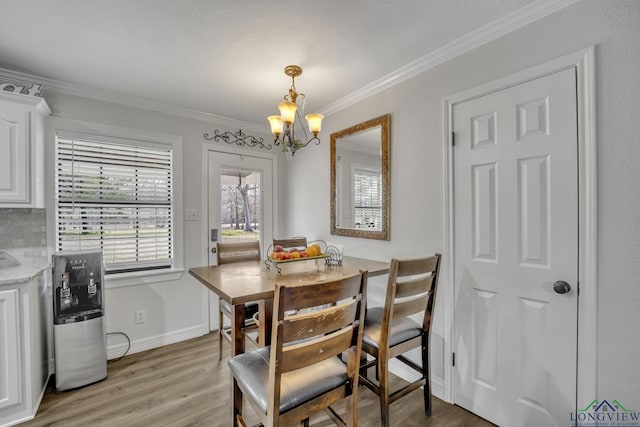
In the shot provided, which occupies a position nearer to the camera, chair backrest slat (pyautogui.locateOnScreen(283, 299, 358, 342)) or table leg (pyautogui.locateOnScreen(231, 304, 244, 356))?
chair backrest slat (pyautogui.locateOnScreen(283, 299, 358, 342))

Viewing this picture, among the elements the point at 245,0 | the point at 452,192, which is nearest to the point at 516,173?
the point at 452,192

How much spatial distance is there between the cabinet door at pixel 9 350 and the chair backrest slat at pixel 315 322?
6.27 feet

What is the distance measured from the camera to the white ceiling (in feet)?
5.18

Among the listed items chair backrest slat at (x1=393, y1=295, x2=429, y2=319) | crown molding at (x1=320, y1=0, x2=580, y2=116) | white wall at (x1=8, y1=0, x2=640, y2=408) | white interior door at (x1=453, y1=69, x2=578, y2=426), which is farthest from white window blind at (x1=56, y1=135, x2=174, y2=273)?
white interior door at (x1=453, y1=69, x2=578, y2=426)

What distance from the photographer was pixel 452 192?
6.48 ft

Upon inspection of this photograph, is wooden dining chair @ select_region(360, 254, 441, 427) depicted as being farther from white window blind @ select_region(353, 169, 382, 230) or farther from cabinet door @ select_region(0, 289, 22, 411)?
cabinet door @ select_region(0, 289, 22, 411)

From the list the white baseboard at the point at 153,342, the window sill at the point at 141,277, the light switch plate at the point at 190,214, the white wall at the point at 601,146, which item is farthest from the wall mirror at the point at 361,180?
the white baseboard at the point at 153,342

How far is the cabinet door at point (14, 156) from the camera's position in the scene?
1.99 metres

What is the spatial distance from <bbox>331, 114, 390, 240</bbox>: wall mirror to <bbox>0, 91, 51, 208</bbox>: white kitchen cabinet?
244cm

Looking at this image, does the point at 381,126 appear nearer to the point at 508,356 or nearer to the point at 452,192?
the point at 452,192

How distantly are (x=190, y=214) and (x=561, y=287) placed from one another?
3.14 m

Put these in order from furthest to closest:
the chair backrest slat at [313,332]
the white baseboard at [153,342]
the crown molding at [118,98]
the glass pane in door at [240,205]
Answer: the glass pane in door at [240,205] → the white baseboard at [153,342] → the crown molding at [118,98] → the chair backrest slat at [313,332]

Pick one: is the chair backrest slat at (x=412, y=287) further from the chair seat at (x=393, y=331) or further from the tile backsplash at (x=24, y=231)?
the tile backsplash at (x=24, y=231)

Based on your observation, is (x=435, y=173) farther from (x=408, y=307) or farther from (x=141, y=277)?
(x=141, y=277)
